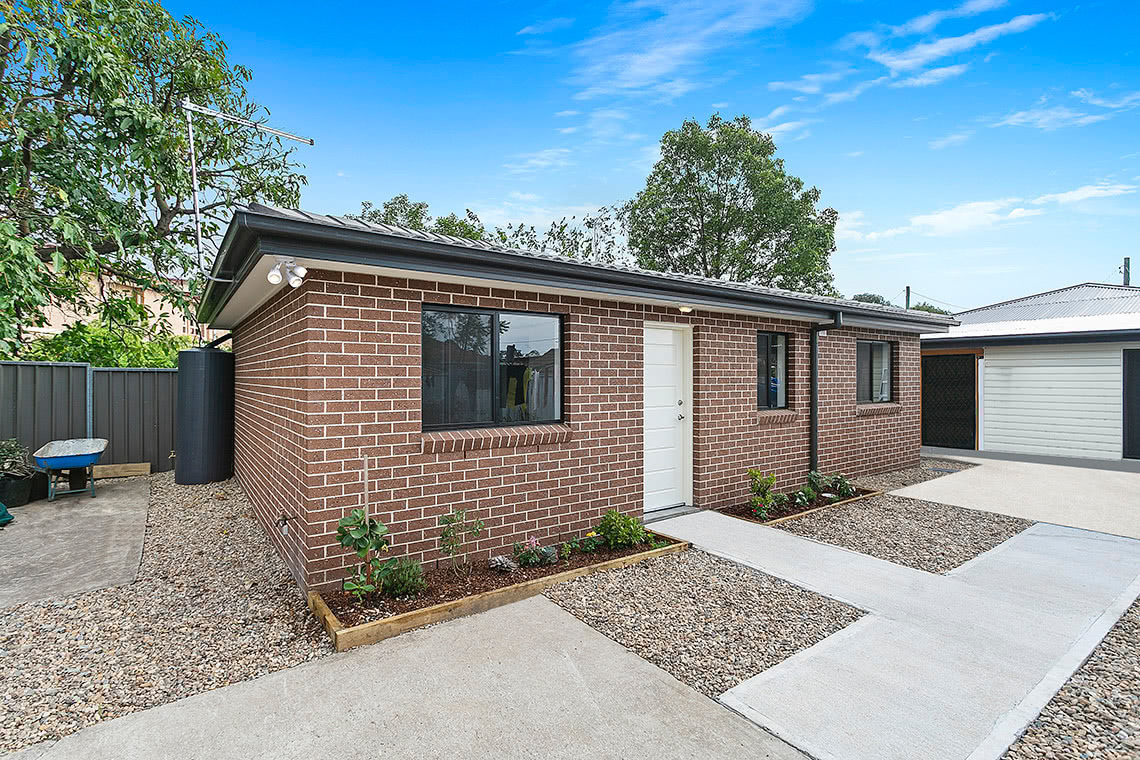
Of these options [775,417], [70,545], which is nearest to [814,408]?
[775,417]

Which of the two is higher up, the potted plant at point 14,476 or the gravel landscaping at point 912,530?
the potted plant at point 14,476

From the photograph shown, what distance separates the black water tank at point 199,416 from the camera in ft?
26.8

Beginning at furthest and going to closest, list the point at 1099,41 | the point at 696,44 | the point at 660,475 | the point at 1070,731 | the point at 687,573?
the point at 696,44, the point at 1099,41, the point at 660,475, the point at 687,573, the point at 1070,731

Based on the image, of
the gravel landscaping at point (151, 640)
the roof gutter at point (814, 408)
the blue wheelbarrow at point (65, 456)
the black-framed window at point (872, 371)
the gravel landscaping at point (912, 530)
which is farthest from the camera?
the black-framed window at point (872, 371)

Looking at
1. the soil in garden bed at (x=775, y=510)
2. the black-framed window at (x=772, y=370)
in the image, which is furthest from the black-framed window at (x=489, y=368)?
the black-framed window at (x=772, y=370)

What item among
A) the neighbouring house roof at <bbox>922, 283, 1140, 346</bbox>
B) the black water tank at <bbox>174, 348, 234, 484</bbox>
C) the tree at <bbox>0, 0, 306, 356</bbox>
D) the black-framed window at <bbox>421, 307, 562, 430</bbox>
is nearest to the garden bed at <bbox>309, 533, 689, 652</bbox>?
the black-framed window at <bbox>421, 307, 562, 430</bbox>

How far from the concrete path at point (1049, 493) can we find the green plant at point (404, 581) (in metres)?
6.80

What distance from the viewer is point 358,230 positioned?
132 inches

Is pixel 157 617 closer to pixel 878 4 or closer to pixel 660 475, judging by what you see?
pixel 660 475

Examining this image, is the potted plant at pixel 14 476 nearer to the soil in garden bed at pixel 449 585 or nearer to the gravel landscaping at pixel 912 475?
the soil in garden bed at pixel 449 585

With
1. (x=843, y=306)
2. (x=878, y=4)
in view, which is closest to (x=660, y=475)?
(x=843, y=306)

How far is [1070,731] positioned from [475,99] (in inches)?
503

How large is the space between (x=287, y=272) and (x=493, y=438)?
1.96 m

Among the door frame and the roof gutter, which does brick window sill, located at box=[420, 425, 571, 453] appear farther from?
the roof gutter
